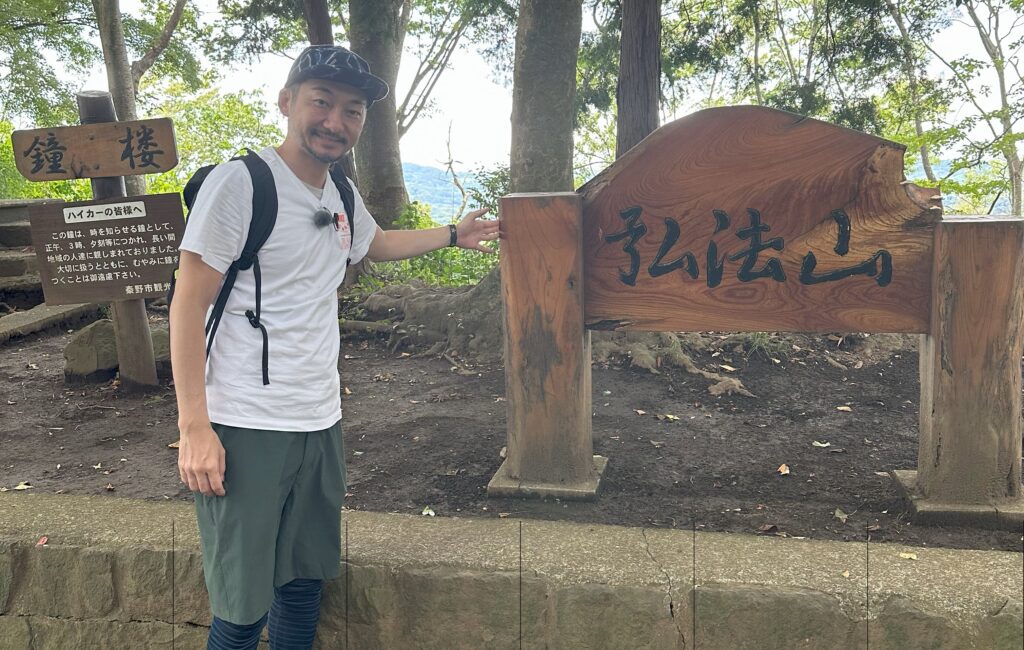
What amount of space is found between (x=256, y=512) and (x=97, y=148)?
12.3 ft

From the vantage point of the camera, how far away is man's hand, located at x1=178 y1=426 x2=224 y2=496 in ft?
6.40

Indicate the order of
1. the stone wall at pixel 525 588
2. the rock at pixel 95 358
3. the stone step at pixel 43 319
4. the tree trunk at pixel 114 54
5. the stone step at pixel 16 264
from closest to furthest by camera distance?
the stone wall at pixel 525 588, the rock at pixel 95 358, the stone step at pixel 43 319, the stone step at pixel 16 264, the tree trunk at pixel 114 54

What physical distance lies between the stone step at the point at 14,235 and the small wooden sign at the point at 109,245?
487cm

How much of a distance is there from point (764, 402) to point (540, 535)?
218 cm

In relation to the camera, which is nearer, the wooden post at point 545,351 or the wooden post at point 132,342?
the wooden post at point 545,351

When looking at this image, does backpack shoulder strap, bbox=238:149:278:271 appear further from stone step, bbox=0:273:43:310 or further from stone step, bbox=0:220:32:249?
stone step, bbox=0:220:32:249

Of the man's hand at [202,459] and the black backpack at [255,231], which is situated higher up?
the black backpack at [255,231]

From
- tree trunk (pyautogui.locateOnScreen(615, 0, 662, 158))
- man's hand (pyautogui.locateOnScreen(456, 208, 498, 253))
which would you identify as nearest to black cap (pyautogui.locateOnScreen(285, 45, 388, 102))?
man's hand (pyautogui.locateOnScreen(456, 208, 498, 253))

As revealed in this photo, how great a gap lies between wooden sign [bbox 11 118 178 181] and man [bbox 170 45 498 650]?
3.14 metres

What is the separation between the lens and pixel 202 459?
1.95 m

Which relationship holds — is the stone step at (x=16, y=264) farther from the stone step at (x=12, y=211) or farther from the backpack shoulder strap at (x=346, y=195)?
the backpack shoulder strap at (x=346, y=195)

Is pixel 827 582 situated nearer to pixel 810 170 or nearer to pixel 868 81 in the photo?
pixel 810 170

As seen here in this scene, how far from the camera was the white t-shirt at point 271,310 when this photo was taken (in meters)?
1.94

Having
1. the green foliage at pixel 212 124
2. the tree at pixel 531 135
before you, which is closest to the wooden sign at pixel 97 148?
the tree at pixel 531 135
